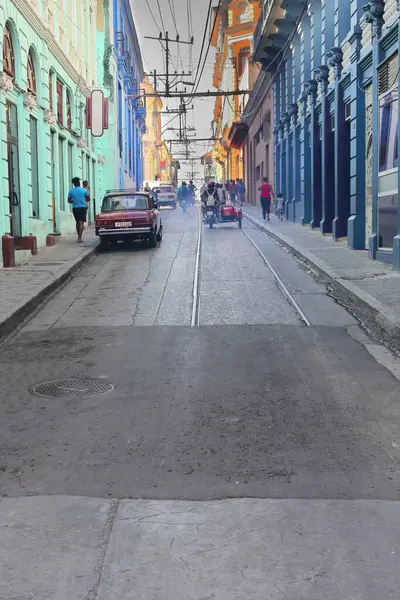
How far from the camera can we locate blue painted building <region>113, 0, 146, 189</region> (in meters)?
41.8

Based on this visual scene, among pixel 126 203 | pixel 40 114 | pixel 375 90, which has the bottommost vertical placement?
pixel 126 203

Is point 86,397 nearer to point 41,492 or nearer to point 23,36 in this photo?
point 41,492

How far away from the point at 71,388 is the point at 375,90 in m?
11.6

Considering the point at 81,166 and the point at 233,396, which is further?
the point at 81,166

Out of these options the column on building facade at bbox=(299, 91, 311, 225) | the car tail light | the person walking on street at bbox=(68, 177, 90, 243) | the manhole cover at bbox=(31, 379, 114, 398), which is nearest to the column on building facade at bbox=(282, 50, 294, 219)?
the column on building facade at bbox=(299, 91, 311, 225)

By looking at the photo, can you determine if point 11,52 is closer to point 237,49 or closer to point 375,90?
point 375,90

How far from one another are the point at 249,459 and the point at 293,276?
9.87m

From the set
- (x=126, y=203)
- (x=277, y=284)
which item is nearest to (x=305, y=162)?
(x=126, y=203)

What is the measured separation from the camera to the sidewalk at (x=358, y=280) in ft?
29.9

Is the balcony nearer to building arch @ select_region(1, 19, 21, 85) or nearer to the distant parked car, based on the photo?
building arch @ select_region(1, 19, 21, 85)

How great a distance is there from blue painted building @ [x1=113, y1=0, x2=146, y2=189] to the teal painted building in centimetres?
1019

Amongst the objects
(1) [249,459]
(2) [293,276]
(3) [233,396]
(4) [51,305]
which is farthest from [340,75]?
(1) [249,459]

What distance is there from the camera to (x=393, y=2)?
14.0m

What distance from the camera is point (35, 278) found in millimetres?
13680
